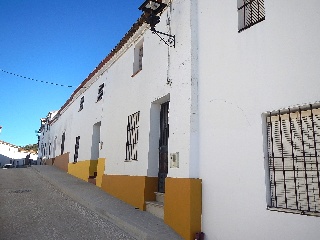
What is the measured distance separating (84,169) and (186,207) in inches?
350

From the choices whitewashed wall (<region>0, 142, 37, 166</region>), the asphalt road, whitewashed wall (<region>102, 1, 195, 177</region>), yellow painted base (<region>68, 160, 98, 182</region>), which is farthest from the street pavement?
whitewashed wall (<region>0, 142, 37, 166</region>)

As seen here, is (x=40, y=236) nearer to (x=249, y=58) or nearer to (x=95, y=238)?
(x=95, y=238)

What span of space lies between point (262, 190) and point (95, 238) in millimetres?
3290

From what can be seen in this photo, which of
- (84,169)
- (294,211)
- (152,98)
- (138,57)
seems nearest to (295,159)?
(294,211)

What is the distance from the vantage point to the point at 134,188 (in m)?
7.22

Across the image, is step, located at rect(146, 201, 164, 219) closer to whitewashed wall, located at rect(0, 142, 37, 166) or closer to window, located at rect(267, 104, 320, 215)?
window, located at rect(267, 104, 320, 215)

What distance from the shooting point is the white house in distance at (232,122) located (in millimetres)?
3680

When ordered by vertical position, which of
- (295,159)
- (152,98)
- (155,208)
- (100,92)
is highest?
(100,92)

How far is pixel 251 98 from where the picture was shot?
14.2 feet

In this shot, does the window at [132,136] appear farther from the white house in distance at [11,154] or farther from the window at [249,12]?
the white house in distance at [11,154]

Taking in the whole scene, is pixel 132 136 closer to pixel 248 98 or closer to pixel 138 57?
pixel 138 57

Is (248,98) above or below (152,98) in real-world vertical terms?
below

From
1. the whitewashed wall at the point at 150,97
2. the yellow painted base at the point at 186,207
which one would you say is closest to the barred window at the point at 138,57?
the whitewashed wall at the point at 150,97

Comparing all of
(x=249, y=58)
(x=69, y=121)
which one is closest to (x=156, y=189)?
(x=249, y=58)
